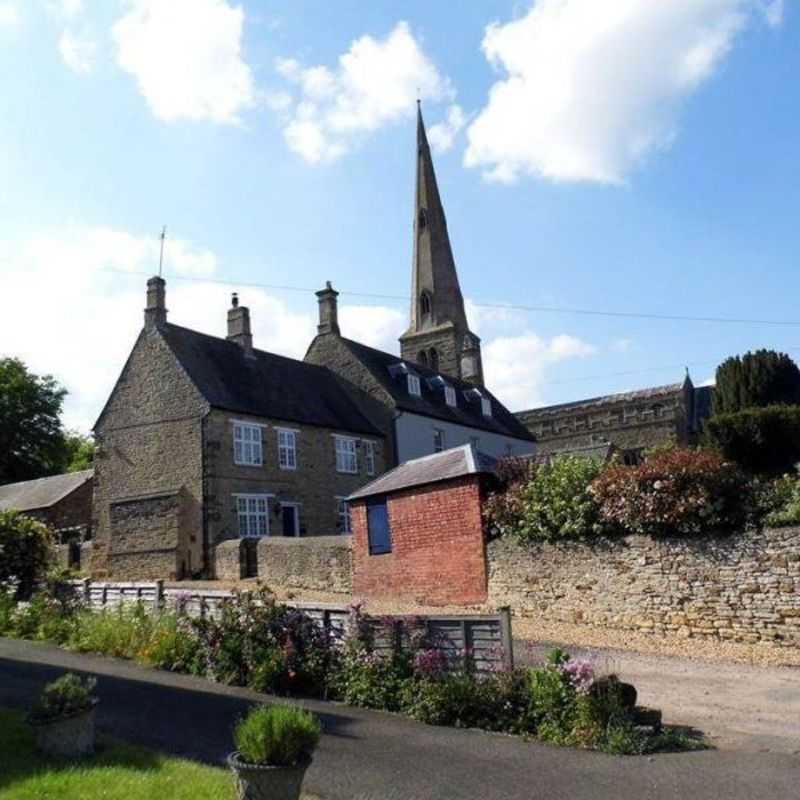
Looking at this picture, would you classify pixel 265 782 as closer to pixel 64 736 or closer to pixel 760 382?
pixel 64 736

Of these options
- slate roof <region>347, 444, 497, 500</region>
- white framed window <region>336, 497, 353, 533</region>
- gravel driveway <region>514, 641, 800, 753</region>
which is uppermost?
slate roof <region>347, 444, 497, 500</region>

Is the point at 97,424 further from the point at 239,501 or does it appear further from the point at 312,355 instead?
the point at 312,355

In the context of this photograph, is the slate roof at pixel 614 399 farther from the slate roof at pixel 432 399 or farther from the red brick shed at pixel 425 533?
the red brick shed at pixel 425 533

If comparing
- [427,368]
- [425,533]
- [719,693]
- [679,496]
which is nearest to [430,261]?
[427,368]

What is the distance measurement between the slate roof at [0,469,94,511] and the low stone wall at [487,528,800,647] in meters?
27.8

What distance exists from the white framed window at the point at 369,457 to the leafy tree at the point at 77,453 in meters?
30.4

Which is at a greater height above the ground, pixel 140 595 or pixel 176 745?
pixel 140 595

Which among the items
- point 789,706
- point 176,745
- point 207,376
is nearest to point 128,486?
point 207,376

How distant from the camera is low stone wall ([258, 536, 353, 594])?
2206cm

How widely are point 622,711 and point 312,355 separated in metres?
34.6

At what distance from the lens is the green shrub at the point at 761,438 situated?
80.6ft

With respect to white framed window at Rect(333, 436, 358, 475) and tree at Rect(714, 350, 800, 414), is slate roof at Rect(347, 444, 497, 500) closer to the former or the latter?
white framed window at Rect(333, 436, 358, 475)

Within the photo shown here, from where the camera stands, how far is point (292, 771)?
5.75 meters

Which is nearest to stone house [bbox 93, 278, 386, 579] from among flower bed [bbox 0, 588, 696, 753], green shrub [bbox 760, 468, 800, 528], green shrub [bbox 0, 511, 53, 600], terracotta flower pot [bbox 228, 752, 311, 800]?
green shrub [bbox 0, 511, 53, 600]
